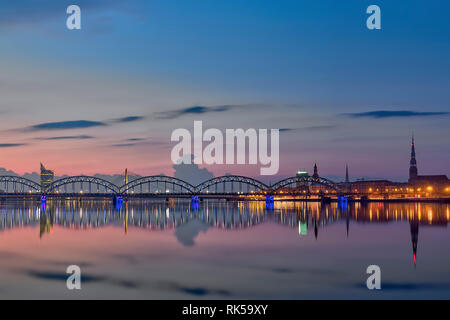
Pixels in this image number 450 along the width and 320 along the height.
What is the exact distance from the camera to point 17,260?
38.0m

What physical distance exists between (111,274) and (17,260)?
10371 mm

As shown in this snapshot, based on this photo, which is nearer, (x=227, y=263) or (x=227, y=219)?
(x=227, y=263)

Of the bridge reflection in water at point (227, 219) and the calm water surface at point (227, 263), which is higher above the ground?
the calm water surface at point (227, 263)

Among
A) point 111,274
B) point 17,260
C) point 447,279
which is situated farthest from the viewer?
point 17,260

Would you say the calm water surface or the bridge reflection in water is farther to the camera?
the bridge reflection in water

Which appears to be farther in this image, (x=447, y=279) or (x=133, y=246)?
(x=133, y=246)

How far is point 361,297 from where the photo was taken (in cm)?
2506

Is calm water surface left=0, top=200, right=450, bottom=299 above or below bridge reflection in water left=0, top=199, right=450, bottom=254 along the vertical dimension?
above

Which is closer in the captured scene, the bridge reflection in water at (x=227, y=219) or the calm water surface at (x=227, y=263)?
the calm water surface at (x=227, y=263)

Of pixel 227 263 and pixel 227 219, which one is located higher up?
pixel 227 263

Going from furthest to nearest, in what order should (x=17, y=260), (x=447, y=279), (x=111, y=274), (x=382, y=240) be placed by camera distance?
1. (x=382, y=240)
2. (x=17, y=260)
3. (x=111, y=274)
4. (x=447, y=279)
